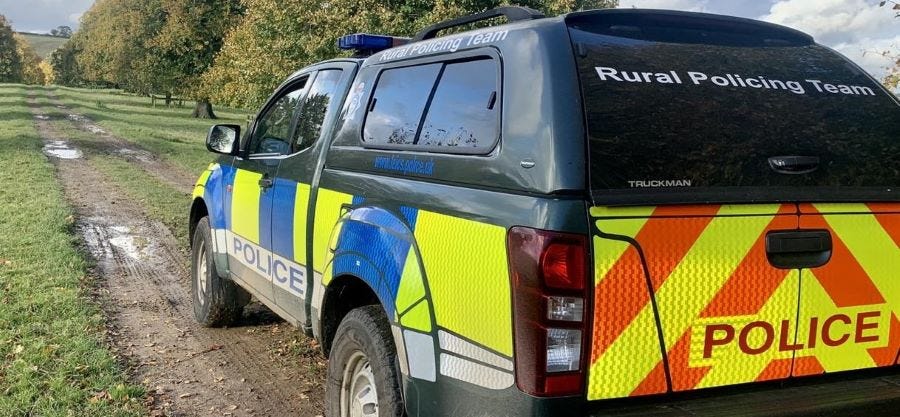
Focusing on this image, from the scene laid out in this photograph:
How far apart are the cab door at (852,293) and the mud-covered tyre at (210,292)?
4114 millimetres

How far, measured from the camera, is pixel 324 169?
12.3 feet

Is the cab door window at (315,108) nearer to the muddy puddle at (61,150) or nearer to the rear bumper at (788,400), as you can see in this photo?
the rear bumper at (788,400)

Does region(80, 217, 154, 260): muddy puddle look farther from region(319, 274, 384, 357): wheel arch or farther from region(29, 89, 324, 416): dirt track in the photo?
region(319, 274, 384, 357): wheel arch

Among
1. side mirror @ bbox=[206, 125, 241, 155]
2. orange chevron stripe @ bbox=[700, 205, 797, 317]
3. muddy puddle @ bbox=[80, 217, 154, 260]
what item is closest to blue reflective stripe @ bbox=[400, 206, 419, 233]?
orange chevron stripe @ bbox=[700, 205, 797, 317]

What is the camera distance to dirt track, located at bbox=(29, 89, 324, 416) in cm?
436

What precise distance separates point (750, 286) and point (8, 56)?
329 ft

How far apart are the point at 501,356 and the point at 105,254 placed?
6916 mm

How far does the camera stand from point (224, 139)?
5.08 meters

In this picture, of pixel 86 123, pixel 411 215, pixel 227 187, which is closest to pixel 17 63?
pixel 86 123

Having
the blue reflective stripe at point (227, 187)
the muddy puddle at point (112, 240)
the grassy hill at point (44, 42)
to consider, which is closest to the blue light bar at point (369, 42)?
the blue reflective stripe at point (227, 187)

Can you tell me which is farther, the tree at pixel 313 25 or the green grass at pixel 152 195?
the tree at pixel 313 25

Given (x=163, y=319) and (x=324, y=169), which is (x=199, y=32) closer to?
(x=163, y=319)

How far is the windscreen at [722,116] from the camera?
236 cm

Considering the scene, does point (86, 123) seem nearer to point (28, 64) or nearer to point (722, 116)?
point (722, 116)
